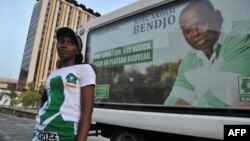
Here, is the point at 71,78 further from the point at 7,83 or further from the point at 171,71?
the point at 7,83

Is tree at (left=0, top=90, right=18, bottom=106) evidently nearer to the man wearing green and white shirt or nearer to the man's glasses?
the man wearing green and white shirt

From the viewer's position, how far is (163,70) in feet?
12.5

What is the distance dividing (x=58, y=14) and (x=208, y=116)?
9713 centimetres

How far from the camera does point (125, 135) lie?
4316mm

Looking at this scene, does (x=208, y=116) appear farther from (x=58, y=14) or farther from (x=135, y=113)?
(x=58, y=14)

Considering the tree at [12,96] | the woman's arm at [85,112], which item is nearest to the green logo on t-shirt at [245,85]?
the woman's arm at [85,112]

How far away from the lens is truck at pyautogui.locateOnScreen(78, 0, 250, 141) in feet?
9.93

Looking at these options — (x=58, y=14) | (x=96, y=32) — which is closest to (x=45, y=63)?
(x=58, y=14)

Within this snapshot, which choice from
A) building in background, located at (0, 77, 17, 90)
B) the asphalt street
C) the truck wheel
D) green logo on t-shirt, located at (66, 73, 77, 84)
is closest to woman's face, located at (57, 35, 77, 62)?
green logo on t-shirt, located at (66, 73, 77, 84)

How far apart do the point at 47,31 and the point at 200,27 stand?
9636cm
